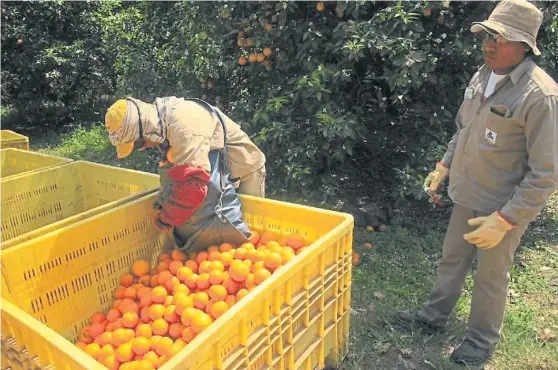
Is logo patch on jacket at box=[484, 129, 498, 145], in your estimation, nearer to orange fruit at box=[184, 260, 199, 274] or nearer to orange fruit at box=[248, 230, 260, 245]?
orange fruit at box=[248, 230, 260, 245]

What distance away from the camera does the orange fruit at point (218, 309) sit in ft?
7.81

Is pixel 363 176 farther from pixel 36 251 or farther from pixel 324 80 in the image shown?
pixel 36 251

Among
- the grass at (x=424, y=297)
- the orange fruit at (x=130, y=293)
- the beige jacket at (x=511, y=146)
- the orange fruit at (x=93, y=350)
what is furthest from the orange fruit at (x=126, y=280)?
the beige jacket at (x=511, y=146)

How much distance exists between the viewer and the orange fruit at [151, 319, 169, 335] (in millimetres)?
2447

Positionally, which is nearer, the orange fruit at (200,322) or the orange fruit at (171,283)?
the orange fruit at (200,322)

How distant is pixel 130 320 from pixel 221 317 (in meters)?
0.98

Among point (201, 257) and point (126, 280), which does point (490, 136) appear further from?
point (126, 280)

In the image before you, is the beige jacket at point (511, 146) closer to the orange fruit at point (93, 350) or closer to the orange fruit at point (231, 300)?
the orange fruit at point (231, 300)

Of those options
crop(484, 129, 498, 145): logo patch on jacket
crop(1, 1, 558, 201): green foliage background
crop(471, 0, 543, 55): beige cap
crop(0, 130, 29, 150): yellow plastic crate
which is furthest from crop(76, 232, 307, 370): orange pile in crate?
crop(0, 130, 29, 150): yellow plastic crate

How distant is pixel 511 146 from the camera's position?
256 cm

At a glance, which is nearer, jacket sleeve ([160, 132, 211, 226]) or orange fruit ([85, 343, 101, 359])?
orange fruit ([85, 343, 101, 359])

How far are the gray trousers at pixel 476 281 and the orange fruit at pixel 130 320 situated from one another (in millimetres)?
1945

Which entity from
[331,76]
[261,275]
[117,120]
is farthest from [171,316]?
[331,76]

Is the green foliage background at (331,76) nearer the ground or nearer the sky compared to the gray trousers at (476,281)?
nearer the sky
